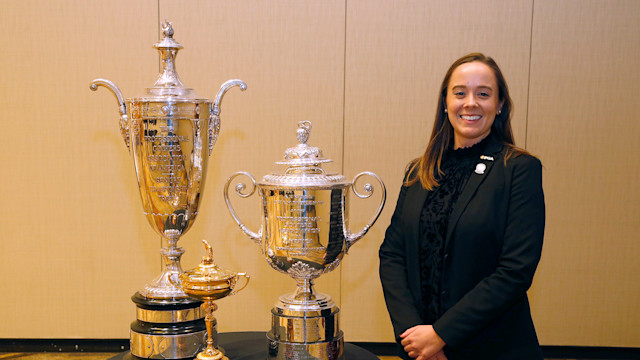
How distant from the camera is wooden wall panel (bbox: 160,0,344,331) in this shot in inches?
104

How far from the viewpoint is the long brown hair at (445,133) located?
1420 mm

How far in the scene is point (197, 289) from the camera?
1.29m

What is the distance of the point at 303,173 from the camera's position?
4.63ft

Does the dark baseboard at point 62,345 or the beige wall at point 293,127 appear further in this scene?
the dark baseboard at point 62,345

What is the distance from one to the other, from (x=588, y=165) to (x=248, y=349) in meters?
1.92

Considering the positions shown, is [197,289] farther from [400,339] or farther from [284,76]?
[284,76]

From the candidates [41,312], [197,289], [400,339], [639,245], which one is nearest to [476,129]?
[400,339]

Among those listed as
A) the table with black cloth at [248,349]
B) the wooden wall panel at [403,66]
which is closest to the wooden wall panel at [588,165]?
the wooden wall panel at [403,66]

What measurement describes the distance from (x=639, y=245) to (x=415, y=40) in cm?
140

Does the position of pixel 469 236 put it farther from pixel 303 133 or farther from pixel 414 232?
pixel 303 133

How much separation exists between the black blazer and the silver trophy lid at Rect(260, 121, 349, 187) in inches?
9.8

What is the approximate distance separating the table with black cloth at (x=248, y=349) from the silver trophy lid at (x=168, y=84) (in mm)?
648

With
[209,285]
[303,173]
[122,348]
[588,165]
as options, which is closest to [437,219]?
[303,173]

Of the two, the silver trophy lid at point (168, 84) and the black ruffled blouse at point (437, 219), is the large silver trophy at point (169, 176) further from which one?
the black ruffled blouse at point (437, 219)
